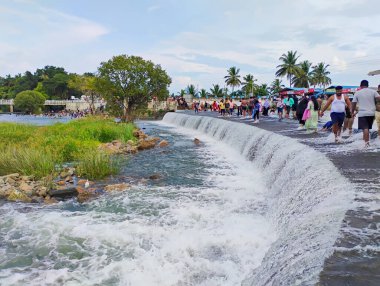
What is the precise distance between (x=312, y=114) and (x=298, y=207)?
8.77 meters

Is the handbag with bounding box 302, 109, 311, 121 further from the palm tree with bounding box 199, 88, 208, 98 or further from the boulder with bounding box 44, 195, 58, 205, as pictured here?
the palm tree with bounding box 199, 88, 208, 98

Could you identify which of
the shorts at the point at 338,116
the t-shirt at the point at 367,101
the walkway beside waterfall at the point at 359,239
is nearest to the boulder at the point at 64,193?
the walkway beside waterfall at the point at 359,239

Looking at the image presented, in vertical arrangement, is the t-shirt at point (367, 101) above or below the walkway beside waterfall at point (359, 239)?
above

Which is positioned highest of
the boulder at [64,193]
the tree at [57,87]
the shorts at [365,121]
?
the tree at [57,87]

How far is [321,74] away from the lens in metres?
67.9

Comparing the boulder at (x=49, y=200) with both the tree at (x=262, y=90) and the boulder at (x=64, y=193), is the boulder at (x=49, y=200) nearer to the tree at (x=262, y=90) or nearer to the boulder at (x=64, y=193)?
the boulder at (x=64, y=193)

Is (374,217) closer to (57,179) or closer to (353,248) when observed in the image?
(353,248)

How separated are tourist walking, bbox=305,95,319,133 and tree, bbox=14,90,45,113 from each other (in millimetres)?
81110

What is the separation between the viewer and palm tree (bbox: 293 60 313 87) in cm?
6291

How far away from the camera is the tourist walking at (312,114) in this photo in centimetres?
1392

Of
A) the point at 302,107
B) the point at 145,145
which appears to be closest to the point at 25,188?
the point at 145,145

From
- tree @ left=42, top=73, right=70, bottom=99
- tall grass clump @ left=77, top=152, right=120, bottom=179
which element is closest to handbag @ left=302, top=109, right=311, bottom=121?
tall grass clump @ left=77, top=152, right=120, bottom=179

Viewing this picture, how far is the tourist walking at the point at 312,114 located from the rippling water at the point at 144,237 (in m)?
4.84

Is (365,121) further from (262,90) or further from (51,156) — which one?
(262,90)
